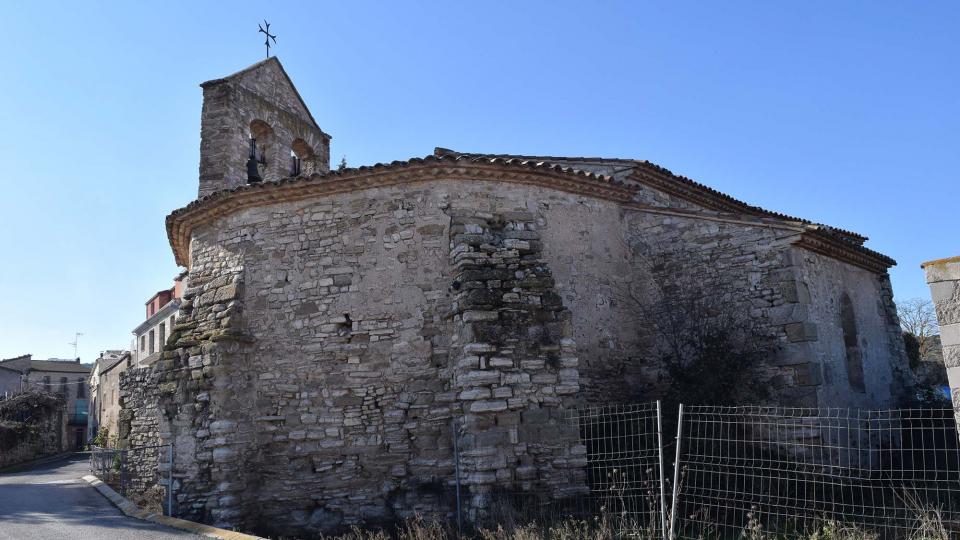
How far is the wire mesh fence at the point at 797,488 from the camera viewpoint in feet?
22.6

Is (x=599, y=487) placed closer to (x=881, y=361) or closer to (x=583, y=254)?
(x=583, y=254)

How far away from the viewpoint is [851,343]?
1291 cm

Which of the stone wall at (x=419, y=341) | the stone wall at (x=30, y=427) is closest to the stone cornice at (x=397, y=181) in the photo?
the stone wall at (x=419, y=341)

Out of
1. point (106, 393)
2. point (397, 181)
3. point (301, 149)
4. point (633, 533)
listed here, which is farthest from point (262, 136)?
point (106, 393)

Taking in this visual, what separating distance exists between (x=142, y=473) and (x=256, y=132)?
286 inches

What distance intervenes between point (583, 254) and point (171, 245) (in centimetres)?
821

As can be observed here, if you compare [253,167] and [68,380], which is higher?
[253,167]

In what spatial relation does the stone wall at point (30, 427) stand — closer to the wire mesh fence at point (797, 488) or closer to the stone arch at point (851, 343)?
the wire mesh fence at point (797, 488)

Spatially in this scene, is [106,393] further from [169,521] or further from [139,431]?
[169,521]

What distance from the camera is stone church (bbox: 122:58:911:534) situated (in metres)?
9.10

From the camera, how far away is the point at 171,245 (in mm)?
13406

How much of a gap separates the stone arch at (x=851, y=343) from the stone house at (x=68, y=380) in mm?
42037

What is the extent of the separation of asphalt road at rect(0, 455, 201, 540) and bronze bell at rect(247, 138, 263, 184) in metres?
6.58

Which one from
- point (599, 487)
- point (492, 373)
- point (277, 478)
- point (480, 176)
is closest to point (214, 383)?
point (277, 478)
